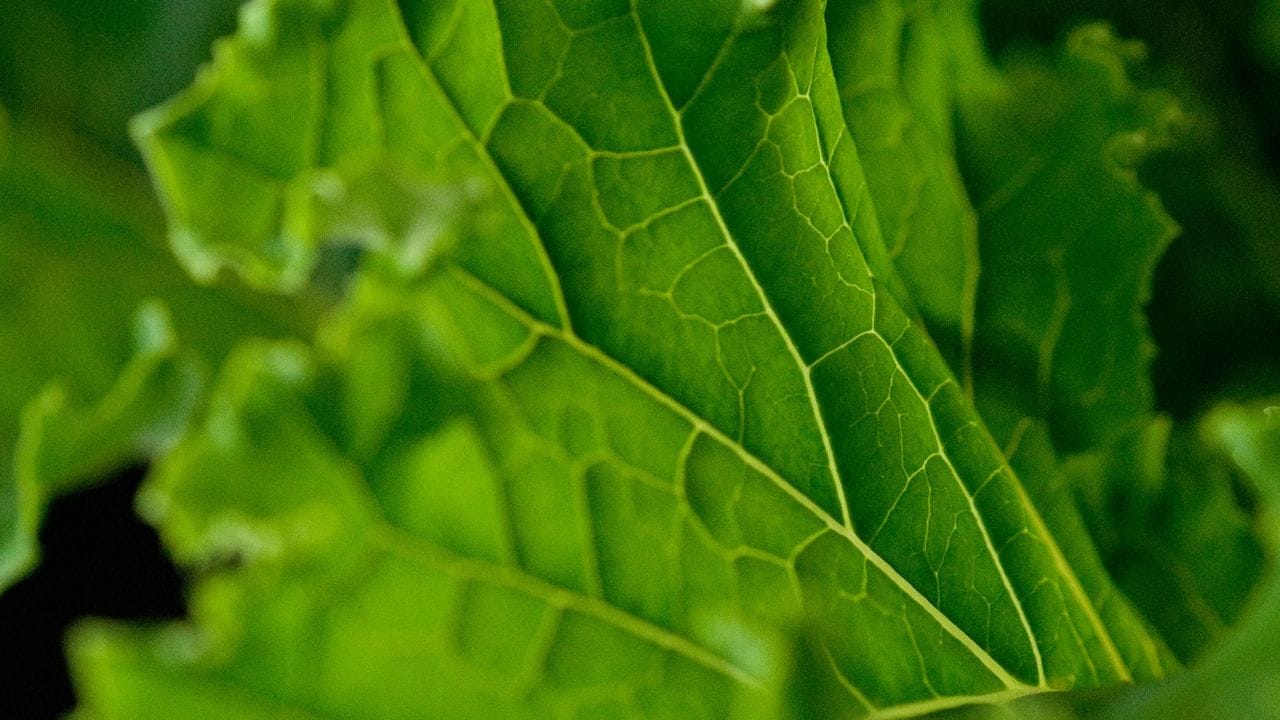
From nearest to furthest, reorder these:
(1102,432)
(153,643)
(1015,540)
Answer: (153,643), (1015,540), (1102,432)

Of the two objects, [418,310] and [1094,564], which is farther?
[1094,564]

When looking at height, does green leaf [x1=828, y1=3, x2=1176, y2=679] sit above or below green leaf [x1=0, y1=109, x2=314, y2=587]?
above

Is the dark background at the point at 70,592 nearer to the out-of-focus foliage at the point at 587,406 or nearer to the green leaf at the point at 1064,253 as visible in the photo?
the out-of-focus foliage at the point at 587,406

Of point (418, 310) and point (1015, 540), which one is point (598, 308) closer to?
point (418, 310)

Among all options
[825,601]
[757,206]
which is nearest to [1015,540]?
[825,601]

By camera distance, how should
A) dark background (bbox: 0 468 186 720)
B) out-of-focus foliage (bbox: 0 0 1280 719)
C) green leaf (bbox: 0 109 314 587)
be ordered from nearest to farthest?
out-of-focus foliage (bbox: 0 0 1280 719) → green leaf (bbox: 0 109 314 587) → dark background (bbox: 0 468 186 720)

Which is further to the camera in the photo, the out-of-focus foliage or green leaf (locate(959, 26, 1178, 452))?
green leaf (locate(959, 26, 1178, 452))

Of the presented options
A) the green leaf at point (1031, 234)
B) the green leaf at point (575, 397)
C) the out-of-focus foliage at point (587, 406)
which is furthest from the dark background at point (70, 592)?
the green leaf at point (1031, 234)

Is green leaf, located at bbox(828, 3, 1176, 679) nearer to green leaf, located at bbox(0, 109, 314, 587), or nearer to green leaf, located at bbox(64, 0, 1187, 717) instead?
green leaf, located at bbox(64, 0, 1187, 717)

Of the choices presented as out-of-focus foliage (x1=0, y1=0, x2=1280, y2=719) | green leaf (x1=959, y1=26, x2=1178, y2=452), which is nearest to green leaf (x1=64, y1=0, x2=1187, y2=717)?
out-of-focus foliage (x1=0, y1=0, x2=1280, y2=719)
